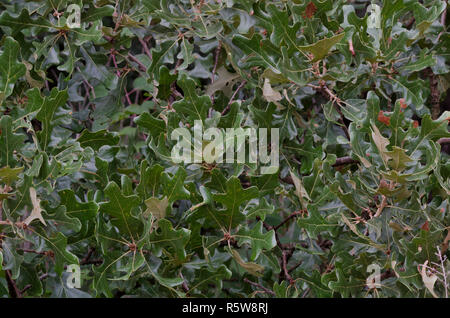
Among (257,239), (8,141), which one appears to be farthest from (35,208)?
(257,239)

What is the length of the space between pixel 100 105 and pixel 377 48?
0.91 m

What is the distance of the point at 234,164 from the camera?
169 centimetres

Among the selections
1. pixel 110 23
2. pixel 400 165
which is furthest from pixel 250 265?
pixel 110 23

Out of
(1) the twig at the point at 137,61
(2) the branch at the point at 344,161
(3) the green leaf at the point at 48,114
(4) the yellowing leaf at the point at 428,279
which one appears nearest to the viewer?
(4) the yellowing leaf at the point at 428,279

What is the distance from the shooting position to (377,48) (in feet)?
5.77

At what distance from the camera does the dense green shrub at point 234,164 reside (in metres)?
1.56

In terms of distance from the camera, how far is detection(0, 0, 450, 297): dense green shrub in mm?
1562

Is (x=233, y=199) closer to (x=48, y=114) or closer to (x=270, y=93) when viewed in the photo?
(x=270, y=93)

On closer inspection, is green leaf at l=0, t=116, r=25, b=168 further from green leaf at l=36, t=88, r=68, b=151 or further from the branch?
the branch

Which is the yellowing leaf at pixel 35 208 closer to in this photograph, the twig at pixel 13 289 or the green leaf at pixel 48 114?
the green leaf at pixel 48 114

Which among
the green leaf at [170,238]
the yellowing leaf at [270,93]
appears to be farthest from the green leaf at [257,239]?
the yellowing leaf at [270,93]

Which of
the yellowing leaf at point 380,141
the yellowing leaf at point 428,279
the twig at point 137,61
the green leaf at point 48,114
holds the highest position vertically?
the twig at point 137,61

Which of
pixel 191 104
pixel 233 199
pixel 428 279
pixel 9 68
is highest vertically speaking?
pixel 9 68

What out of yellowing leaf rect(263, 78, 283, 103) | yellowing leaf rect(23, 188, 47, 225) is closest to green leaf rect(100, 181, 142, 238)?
yellowing leaf rect(23, 188, 47, 225)
